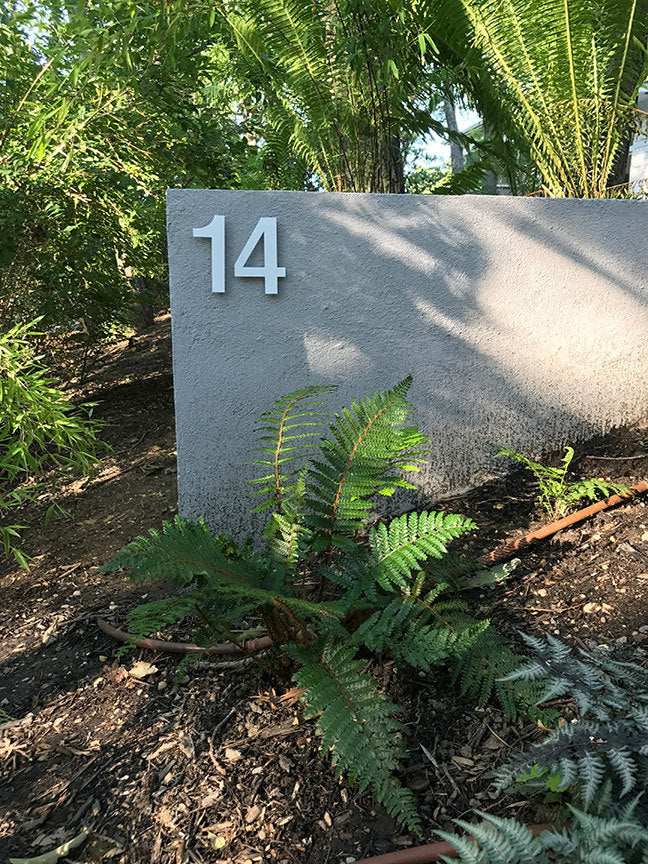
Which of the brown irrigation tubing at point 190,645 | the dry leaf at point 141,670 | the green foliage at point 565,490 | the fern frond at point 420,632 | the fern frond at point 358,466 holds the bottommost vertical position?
the dry leaf at point 141,670

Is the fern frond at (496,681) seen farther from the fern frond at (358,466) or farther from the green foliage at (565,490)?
the green foliage at (565,490)

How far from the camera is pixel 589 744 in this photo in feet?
4.21

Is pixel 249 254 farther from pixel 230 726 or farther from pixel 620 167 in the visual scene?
pixel 620 167

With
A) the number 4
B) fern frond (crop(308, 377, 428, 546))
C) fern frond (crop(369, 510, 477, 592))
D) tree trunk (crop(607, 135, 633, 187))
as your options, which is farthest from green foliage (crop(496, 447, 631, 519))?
tree trunk (crop(607, 135, 633, 187))

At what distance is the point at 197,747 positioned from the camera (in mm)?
1683

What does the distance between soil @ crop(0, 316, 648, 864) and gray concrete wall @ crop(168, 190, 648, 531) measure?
300 millimetres

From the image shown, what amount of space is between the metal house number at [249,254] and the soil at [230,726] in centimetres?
116

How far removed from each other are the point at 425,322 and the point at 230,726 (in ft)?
5.34

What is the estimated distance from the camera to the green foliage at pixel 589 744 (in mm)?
1206

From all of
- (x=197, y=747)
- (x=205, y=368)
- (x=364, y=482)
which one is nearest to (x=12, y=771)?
(x=197, y=747)

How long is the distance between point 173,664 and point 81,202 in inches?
107

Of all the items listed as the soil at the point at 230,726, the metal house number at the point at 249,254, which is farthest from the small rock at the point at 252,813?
the metal house number at the point at 249,254

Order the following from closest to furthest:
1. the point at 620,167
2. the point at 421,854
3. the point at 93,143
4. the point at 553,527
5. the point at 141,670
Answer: the point at 421,854 < the point at 141,670 < the point at 553,527 < the point at 93,143 < the point at 620,167

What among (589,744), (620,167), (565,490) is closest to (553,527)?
(565,490)
